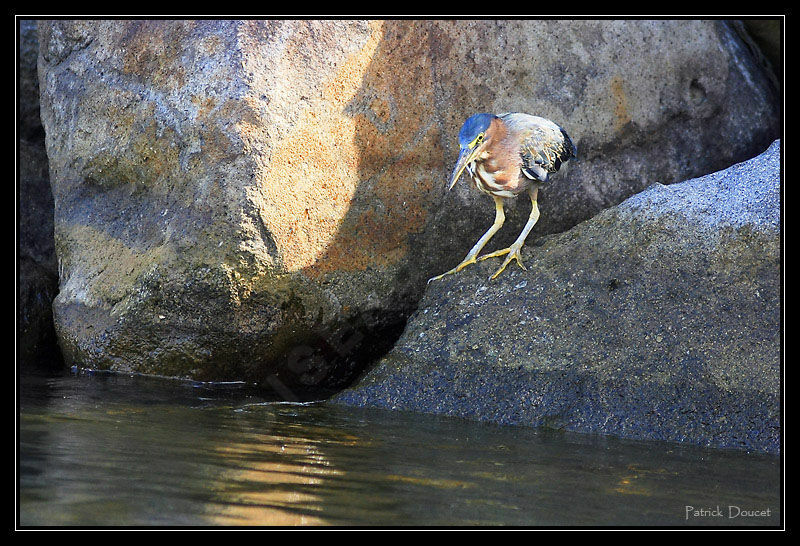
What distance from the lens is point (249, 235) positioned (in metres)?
4.78

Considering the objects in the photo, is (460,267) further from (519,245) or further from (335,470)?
(335,470)

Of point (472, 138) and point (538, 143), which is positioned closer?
point (472, 138)

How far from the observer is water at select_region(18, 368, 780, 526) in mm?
2754

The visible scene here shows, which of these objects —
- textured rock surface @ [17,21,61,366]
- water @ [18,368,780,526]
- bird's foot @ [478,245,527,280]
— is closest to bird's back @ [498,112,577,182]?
bird's foot @ [478,245,527,280]

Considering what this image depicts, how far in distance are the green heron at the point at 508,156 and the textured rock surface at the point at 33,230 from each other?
101 inches

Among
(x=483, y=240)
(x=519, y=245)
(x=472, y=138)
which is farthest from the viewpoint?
(x=483, y=240)

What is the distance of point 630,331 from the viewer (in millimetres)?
4512

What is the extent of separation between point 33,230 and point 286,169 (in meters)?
2.39

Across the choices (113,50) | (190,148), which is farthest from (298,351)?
(113,50)

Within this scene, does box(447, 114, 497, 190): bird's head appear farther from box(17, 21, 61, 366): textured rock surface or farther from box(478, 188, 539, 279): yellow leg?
box(17, 21, 61, 366): textured rock surface

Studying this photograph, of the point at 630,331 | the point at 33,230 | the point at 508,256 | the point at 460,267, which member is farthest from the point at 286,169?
the point at 33,230

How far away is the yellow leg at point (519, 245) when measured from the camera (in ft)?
16.8

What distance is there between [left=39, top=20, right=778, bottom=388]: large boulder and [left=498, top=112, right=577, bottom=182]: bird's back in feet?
1.70

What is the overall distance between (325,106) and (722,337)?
2.44m
